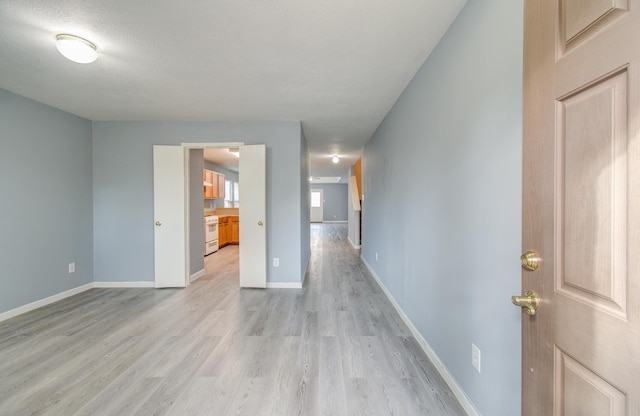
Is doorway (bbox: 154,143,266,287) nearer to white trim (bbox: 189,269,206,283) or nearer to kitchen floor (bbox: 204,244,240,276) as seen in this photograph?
white trim (bbox: 189,269,206,283)

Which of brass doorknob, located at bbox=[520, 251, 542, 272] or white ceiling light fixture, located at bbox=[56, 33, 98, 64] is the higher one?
white ceiling light fixture, located at bbox=[56, 33, 98, 64]

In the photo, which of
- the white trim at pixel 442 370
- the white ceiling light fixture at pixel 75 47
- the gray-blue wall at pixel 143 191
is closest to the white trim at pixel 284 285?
the gray-blue wall at pixel 143 191

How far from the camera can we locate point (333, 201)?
48.7 ft

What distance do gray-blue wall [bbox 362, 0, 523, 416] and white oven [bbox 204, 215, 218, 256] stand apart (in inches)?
188

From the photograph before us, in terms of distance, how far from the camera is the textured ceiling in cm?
163

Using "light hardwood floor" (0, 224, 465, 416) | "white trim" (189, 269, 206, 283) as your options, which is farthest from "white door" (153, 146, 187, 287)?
"light hardwood floor" (0, 224, 465, 416)

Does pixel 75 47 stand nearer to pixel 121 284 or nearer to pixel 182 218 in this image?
pixel 182 218

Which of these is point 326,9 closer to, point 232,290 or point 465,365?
point 465,365

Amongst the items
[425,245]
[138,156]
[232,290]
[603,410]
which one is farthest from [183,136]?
[603,410]

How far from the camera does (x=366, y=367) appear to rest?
1933mm

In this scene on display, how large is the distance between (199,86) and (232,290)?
8.52ft

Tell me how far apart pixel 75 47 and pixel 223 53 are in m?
1.01

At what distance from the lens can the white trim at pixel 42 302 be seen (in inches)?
109

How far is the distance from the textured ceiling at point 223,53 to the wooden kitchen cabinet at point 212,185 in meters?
3.39
